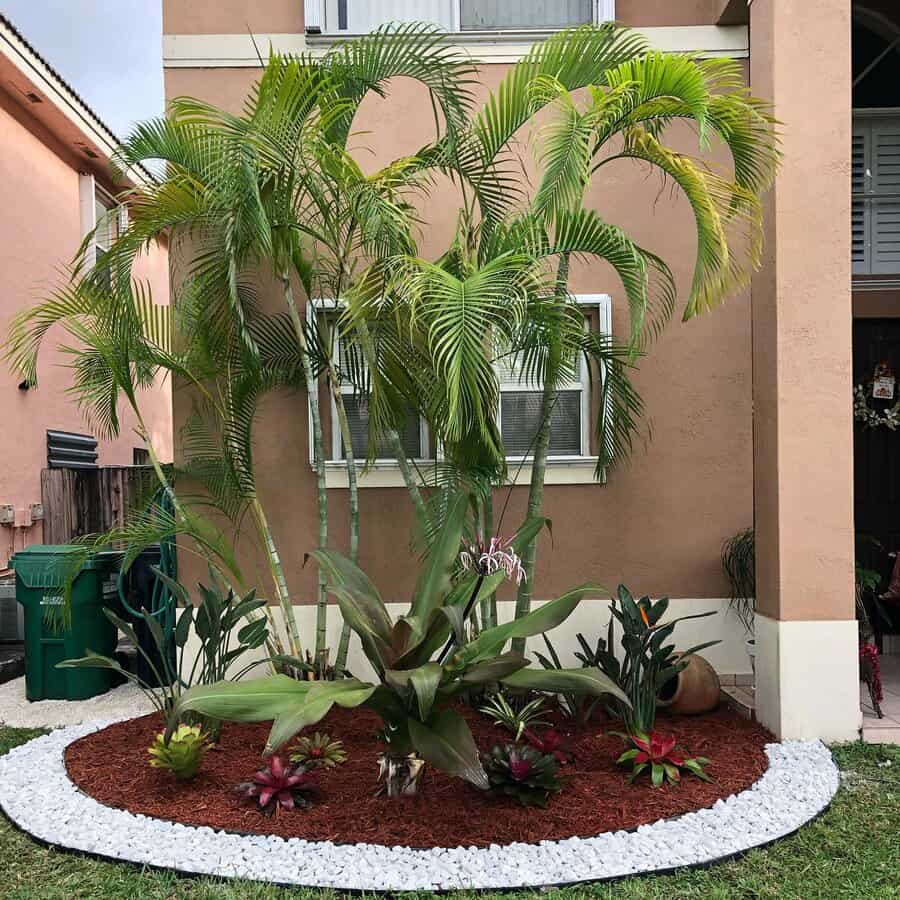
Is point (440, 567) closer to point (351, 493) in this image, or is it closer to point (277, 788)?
point (277, 788)

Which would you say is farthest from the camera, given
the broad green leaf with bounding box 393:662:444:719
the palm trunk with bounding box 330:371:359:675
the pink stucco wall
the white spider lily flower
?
the pink stucco wall

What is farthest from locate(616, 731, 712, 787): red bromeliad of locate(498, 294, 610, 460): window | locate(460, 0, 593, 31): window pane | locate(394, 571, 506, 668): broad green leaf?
locate(460, 0, 593, 31): window pane

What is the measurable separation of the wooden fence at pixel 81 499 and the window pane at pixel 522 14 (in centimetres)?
538

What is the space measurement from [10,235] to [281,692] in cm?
671

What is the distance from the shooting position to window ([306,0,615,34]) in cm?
618

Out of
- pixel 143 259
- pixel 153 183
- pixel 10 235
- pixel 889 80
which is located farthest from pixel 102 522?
pixel 889 80

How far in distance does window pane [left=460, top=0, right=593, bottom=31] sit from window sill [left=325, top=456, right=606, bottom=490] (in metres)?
2.89

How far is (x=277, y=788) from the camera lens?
13.1 feet

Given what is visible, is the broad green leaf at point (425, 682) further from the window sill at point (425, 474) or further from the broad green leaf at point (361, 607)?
the window sill at point (425, 474)

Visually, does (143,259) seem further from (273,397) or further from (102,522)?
(273,397)

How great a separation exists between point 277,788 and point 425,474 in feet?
8.12

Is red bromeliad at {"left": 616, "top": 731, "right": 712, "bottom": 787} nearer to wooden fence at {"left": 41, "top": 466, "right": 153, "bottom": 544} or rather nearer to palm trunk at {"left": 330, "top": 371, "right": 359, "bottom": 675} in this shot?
palm trunk at {"left": 330, "top": 371, "right": 359, "bottom": 675}

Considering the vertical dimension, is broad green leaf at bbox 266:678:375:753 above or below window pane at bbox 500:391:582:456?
below

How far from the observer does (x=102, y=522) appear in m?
9.91
